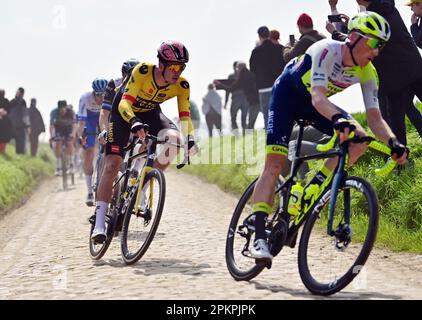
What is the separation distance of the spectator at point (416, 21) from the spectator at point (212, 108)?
15.2m

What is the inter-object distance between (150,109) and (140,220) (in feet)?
4.66

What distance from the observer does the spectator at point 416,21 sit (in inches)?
420

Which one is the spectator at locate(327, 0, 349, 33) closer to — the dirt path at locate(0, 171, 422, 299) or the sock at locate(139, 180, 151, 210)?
the dirt path at locate(0, 171, 422, 299)

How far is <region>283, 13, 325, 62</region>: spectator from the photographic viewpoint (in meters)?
12.5

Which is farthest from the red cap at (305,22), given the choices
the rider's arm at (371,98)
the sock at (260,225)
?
the sock at (260,225)

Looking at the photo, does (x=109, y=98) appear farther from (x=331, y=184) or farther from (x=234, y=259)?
(x=331, y=184)

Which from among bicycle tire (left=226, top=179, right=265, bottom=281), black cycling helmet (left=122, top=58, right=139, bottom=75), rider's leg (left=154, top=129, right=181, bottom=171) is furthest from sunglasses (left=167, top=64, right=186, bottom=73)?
black cycling helmet (left=122, top=58, right=139, bottom=75)

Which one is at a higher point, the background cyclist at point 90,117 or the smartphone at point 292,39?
the smartphone at point 292,39

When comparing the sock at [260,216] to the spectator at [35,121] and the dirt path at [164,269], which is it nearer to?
the dirt path at [164,269]

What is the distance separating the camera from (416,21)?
11.1 metres

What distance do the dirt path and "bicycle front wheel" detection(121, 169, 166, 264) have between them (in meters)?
0.19

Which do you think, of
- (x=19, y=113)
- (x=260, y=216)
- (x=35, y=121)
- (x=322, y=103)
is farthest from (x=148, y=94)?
(x=35, y=121)
